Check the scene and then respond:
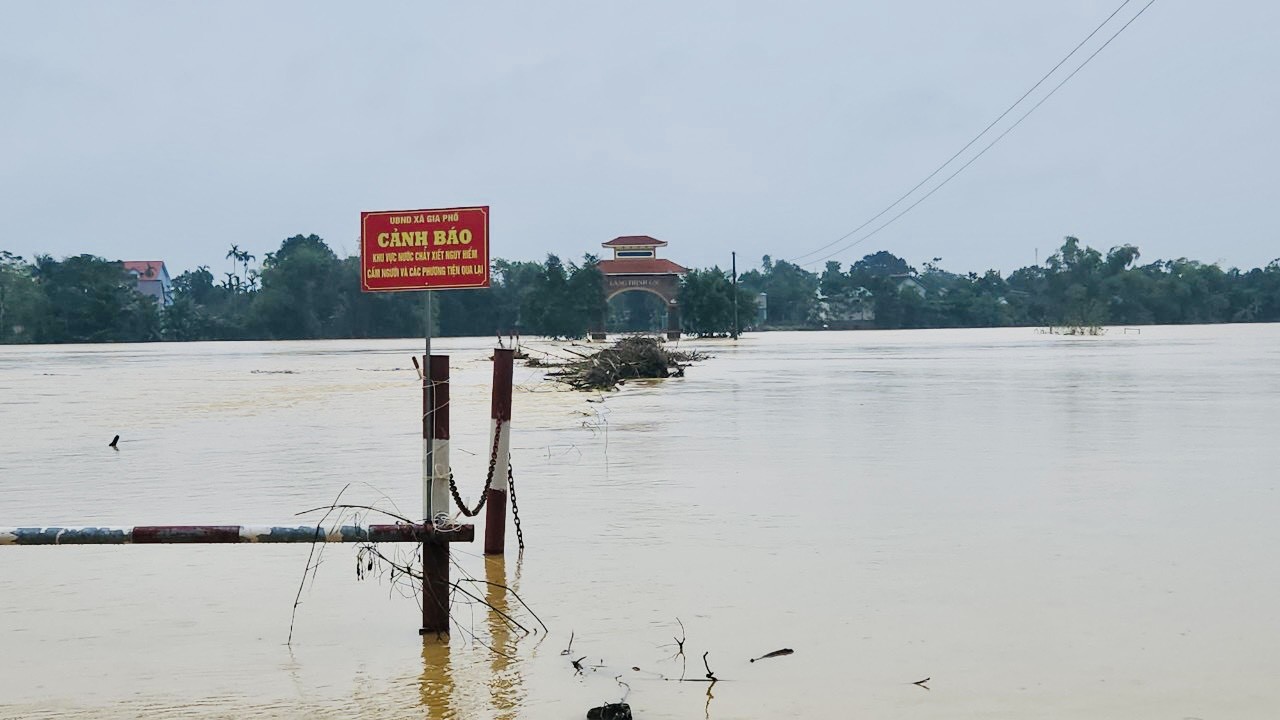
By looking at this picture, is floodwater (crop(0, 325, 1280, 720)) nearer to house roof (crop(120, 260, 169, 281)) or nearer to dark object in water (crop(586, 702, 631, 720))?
dark object in water (crop(586, 702, 631, 720))

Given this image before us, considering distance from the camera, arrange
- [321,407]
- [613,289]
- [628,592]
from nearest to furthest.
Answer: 1. [628,592]
2. [321,407]
3. [613,289]

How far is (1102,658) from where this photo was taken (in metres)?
5.57

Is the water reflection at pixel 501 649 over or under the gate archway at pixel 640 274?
under

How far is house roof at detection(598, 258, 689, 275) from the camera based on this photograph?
98000 mm

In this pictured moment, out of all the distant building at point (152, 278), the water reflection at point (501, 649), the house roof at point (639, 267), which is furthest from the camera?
the distant building at point (152, 278)

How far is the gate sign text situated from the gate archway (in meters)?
82.1

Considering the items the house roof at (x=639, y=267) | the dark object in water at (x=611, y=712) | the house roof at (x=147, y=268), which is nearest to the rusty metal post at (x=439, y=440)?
the dark object in water at (x=611, y=712)

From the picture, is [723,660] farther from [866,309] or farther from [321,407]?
[866,309]

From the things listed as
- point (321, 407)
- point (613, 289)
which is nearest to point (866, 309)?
point (613, 289)

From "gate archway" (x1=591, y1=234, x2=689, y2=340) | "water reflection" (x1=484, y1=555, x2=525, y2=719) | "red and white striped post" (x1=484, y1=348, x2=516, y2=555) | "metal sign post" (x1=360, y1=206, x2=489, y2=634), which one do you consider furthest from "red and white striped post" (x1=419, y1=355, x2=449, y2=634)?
"gate archway" (x1=591, y1=234, x2=689, y2=340)

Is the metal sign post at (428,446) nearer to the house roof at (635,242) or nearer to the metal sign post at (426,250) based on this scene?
the metal sign post at (426,250)

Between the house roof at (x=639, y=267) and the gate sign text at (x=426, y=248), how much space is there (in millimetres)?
91259

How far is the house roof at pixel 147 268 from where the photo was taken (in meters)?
155

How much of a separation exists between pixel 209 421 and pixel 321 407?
3462mm
